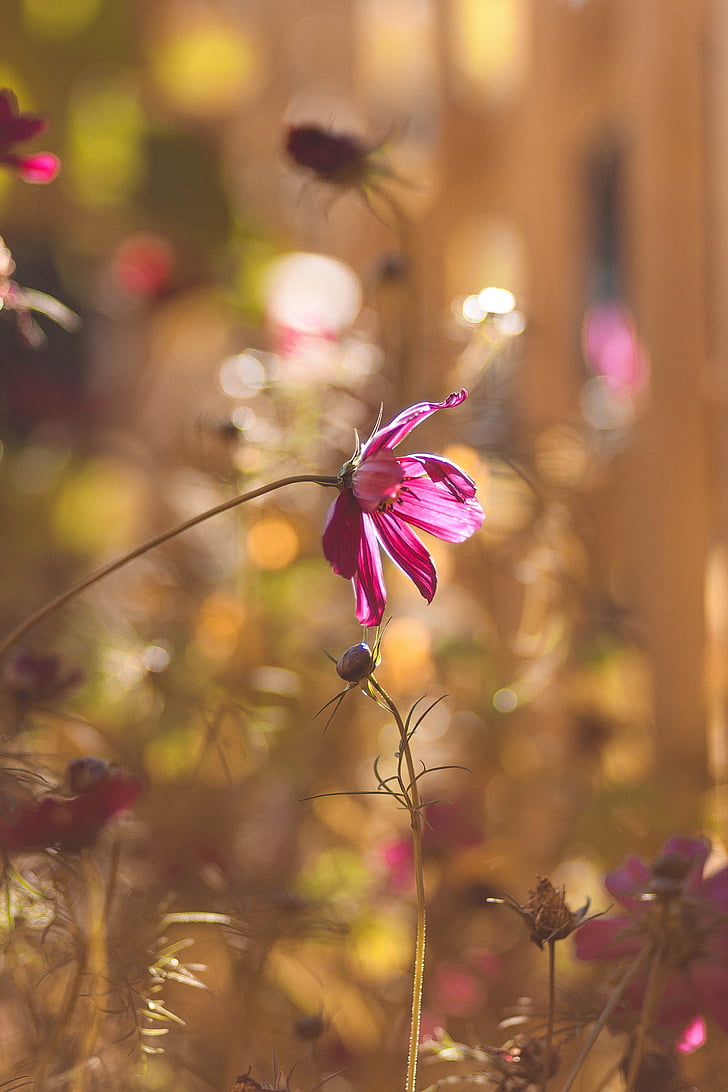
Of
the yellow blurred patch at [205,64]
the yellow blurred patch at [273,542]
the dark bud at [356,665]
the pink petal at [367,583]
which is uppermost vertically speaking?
the yellow blurred patch at [205,64]

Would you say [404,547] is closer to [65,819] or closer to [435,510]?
[435,510]

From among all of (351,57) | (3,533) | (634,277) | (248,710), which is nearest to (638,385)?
(634,277)

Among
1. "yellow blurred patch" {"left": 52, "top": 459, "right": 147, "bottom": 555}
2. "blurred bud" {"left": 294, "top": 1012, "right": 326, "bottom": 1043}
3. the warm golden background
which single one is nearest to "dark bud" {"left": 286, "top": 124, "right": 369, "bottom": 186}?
the warm golden background

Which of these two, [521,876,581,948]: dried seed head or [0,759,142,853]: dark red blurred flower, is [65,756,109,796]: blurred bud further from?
[521,876,581,948]: dried seed head

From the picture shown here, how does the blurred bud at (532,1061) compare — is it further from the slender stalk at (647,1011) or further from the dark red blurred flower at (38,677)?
the dark red blurred flower at (38,677)

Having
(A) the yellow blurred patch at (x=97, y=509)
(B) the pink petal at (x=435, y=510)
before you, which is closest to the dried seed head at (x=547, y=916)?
(B) the pink petal at (x=435, y=510)

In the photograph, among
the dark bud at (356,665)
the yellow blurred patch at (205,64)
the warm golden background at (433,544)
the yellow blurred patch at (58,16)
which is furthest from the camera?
the yellow blurred patch at (205,64)

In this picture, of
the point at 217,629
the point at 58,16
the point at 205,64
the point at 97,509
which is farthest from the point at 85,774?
the point at 205,64
